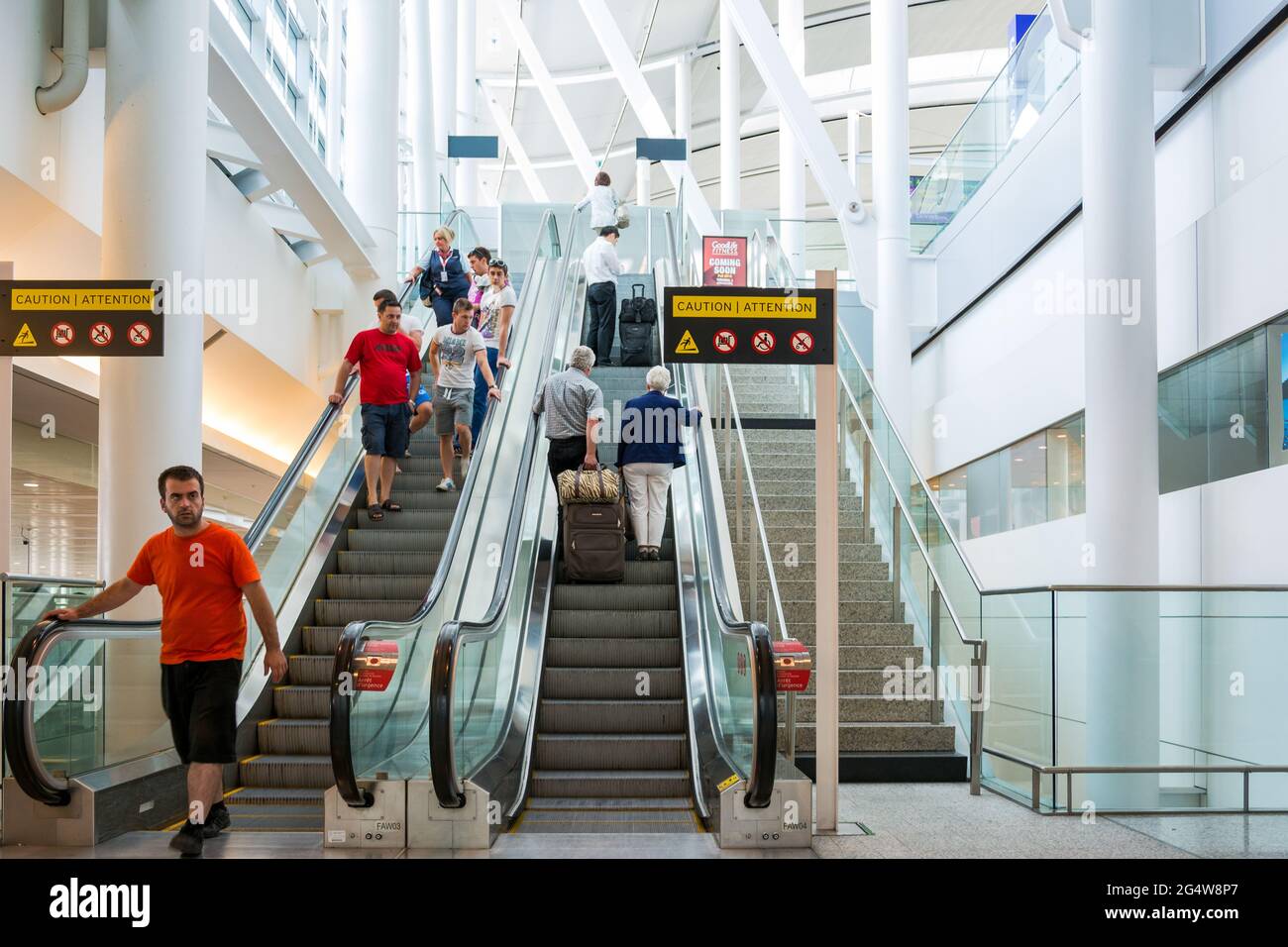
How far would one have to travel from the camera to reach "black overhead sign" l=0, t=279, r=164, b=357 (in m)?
6.59

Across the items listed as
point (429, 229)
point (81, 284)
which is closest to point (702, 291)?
point (81, 284)

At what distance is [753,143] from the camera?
132 ft

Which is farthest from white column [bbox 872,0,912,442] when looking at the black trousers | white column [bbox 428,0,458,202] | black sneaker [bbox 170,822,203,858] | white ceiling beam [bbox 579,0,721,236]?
black sneaker [bbox 170,822,203,858]

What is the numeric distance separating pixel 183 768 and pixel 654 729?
2.79 meters

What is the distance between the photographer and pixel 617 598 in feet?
30.9

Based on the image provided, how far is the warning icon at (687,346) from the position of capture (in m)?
Result: 6.59

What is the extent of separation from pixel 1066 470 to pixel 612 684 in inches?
273

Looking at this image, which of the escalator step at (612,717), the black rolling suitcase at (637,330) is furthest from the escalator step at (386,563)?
the black rolling suitcase at (637,330)

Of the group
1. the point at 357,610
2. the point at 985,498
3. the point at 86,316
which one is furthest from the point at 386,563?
the point at 985,498

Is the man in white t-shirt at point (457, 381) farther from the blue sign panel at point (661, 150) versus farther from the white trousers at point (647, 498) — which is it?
the blue sign panel at point (661, 150)

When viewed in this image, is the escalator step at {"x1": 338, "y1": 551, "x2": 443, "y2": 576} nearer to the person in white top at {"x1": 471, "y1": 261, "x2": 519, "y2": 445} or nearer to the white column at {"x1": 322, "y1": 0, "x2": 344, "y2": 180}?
the person in white top at {"x1": 471, "y1": 261, "x2": 519, "y2": 445}

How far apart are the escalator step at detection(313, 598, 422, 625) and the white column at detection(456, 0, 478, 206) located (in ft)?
66.7

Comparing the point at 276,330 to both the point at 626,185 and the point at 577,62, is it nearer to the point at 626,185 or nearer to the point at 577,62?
the point at 577,62

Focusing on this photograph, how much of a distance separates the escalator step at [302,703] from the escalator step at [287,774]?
0.60 meters
